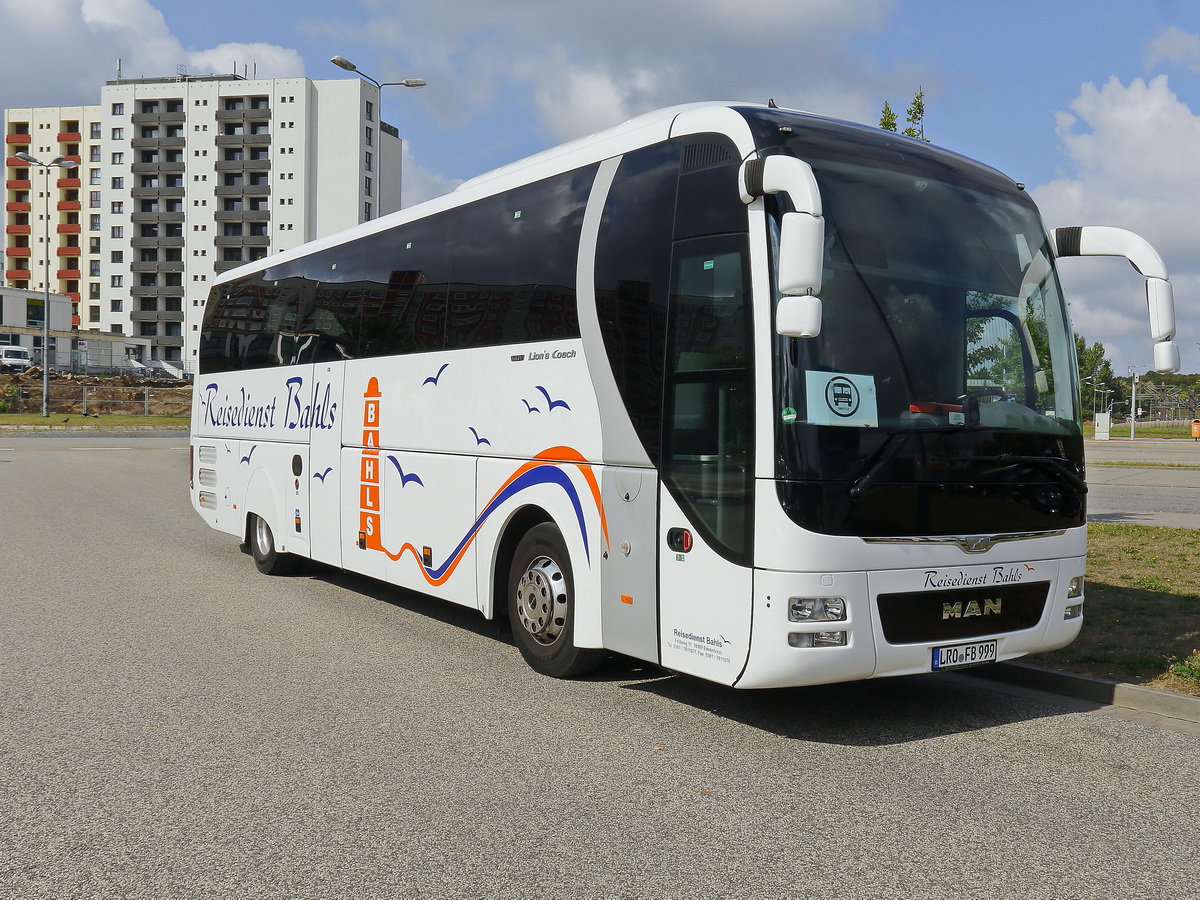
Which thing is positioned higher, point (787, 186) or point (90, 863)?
point (787, 186)

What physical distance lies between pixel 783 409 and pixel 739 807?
196cm

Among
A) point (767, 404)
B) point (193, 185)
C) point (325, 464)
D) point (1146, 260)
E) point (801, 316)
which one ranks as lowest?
point (325, 464)

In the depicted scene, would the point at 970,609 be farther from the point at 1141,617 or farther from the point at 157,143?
the point at 157,143

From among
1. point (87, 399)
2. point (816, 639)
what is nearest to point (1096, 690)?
point (816, 639)

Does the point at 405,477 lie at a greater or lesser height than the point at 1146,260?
lesser

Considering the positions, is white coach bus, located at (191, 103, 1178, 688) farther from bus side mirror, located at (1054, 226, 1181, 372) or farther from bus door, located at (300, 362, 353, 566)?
bus door, located at (300, 362, 353, 566)

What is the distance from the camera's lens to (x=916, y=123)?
15.4 meters

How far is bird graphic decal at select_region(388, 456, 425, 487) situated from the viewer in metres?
9.15

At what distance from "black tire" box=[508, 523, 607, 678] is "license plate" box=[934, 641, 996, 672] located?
214 cm

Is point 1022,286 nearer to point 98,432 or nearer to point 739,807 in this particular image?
point 739,807

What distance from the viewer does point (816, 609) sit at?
18.6 feet

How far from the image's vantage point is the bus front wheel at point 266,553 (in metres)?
11.9

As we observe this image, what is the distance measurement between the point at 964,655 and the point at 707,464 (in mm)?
1781

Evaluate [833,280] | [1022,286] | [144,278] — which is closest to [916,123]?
[1022,286]
